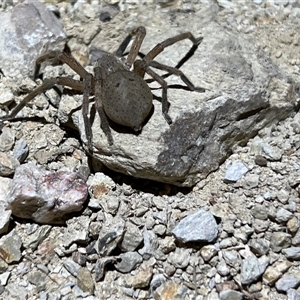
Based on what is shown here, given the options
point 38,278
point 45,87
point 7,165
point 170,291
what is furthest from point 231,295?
point 45,87

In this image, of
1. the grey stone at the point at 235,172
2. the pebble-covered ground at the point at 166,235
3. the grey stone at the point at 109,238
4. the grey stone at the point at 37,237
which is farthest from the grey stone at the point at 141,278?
the grey stone at the point at 235,172

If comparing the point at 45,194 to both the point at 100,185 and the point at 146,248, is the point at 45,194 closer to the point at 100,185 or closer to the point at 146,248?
the point at 100,185

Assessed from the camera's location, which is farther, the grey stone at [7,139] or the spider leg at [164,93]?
Answer: the grey stone at [7,139]

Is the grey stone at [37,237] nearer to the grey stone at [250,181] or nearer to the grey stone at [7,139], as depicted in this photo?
the grey stone at [7,139]

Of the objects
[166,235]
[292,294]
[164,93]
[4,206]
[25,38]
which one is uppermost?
[25,38]

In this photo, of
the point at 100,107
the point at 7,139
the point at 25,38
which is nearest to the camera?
the point at 100,107

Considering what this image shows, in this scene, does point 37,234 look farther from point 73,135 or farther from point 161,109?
point 161,109

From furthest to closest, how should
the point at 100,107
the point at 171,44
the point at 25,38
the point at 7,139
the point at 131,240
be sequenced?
the point at 25,38
the point at 171,44
the point at 7,139
the point at 100,107
the point at 131,240
